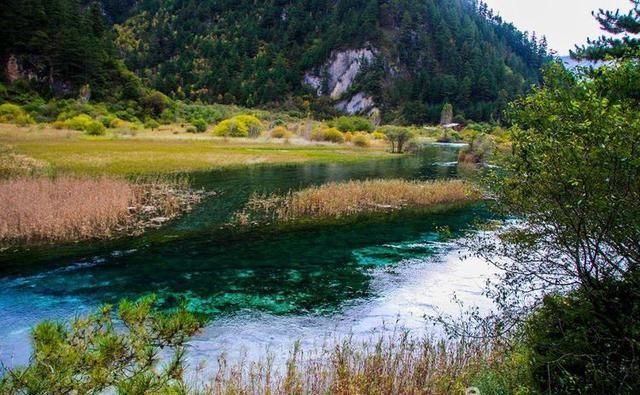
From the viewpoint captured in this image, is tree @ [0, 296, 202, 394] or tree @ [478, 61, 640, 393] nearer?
tree @ [0, 296, 202, 394]

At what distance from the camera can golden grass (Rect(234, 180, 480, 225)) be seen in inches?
1178

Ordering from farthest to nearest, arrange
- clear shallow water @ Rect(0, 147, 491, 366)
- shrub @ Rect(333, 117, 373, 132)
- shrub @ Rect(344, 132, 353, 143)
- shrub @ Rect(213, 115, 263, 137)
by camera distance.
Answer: shrub @ Rect(333, 117, 373, 132), shrub @ Rect(344, 132, 353, 143), shrub @ Rect(213, 115, 263, 137), clear shallow water @ Rect(0, 147, 491, 366)

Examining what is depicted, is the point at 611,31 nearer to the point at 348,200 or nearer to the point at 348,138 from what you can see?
the point at 348,200

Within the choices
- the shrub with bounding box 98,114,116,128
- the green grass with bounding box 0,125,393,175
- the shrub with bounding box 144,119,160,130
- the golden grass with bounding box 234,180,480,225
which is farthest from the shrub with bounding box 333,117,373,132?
the golden grass with bounding box 234,180,480,225

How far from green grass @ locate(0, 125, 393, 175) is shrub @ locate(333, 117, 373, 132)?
3217cm

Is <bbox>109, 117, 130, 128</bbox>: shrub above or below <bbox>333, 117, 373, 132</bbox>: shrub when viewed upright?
below

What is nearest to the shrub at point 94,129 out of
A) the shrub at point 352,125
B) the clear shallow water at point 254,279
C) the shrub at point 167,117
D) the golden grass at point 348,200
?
the shrub at point 167,117

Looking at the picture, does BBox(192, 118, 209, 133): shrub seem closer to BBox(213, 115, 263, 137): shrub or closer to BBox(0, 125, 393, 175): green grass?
BBox(213, 115, 263, 137): shrub

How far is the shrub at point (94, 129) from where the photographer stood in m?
68.3

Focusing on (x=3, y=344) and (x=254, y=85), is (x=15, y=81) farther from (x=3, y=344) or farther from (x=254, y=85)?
(x=254, y=85)

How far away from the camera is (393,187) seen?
36.1 m

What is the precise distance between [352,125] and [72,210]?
91099mm

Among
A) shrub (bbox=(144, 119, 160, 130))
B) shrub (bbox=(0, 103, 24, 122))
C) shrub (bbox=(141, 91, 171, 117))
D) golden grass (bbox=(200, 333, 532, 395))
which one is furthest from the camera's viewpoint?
shrub (bbox=(141, 91, 171, 117))

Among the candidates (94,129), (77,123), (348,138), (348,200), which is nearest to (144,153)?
(94,129)
